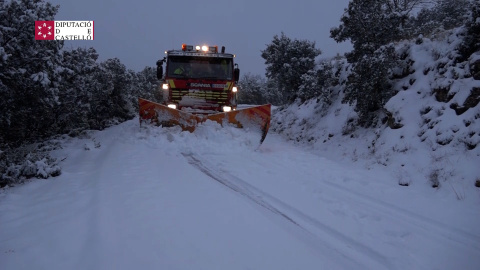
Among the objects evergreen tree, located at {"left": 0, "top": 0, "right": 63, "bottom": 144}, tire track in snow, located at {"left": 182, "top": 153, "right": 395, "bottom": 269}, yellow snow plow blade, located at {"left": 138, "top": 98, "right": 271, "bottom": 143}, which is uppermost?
evergreen tree, located at {"left": 0, "top": 0, "right": 63, "bottom": 144}

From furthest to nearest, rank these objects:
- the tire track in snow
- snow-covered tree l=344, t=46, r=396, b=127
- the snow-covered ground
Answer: snow-covered tree l=344, t=46, r=396, b=127
the tire track in snow
the snow-covered ground

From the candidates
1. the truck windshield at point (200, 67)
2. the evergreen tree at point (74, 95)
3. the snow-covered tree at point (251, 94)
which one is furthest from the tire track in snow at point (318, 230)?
→ the snow-covered tree at point (251, 94)

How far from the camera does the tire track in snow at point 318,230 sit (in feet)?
9.32

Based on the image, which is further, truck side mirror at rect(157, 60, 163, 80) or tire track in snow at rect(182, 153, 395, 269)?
truck side mirror at rect(157, 60, 163, 80)

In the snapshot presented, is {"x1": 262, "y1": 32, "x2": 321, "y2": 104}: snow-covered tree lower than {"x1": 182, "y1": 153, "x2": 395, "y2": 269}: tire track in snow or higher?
higher

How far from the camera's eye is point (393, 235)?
3.37 metres

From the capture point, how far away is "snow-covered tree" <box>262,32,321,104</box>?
15.0 metres

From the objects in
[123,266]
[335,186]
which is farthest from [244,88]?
[123,266]

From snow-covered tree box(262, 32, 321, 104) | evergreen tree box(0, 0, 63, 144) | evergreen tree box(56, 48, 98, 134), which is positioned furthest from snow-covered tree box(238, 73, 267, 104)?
evergreen tree box(0, 0, 63, 144)

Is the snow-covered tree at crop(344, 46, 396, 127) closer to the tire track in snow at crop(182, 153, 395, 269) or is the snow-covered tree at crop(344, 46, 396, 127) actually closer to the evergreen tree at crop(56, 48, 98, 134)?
the tire track in snow at crop(182, 153, 395, 269)

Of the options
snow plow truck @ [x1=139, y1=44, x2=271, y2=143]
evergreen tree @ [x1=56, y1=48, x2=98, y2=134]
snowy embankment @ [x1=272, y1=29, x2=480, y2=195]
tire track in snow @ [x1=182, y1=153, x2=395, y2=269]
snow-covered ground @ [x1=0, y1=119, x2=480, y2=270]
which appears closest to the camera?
snow-covered ground @ [x1=0, y1=119, x2=480, y2=270]

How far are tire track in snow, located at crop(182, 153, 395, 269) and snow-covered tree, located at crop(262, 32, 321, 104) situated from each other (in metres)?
11.0

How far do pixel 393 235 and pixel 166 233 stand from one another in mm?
2440

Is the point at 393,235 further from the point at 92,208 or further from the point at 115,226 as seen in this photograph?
the point at 92,208
